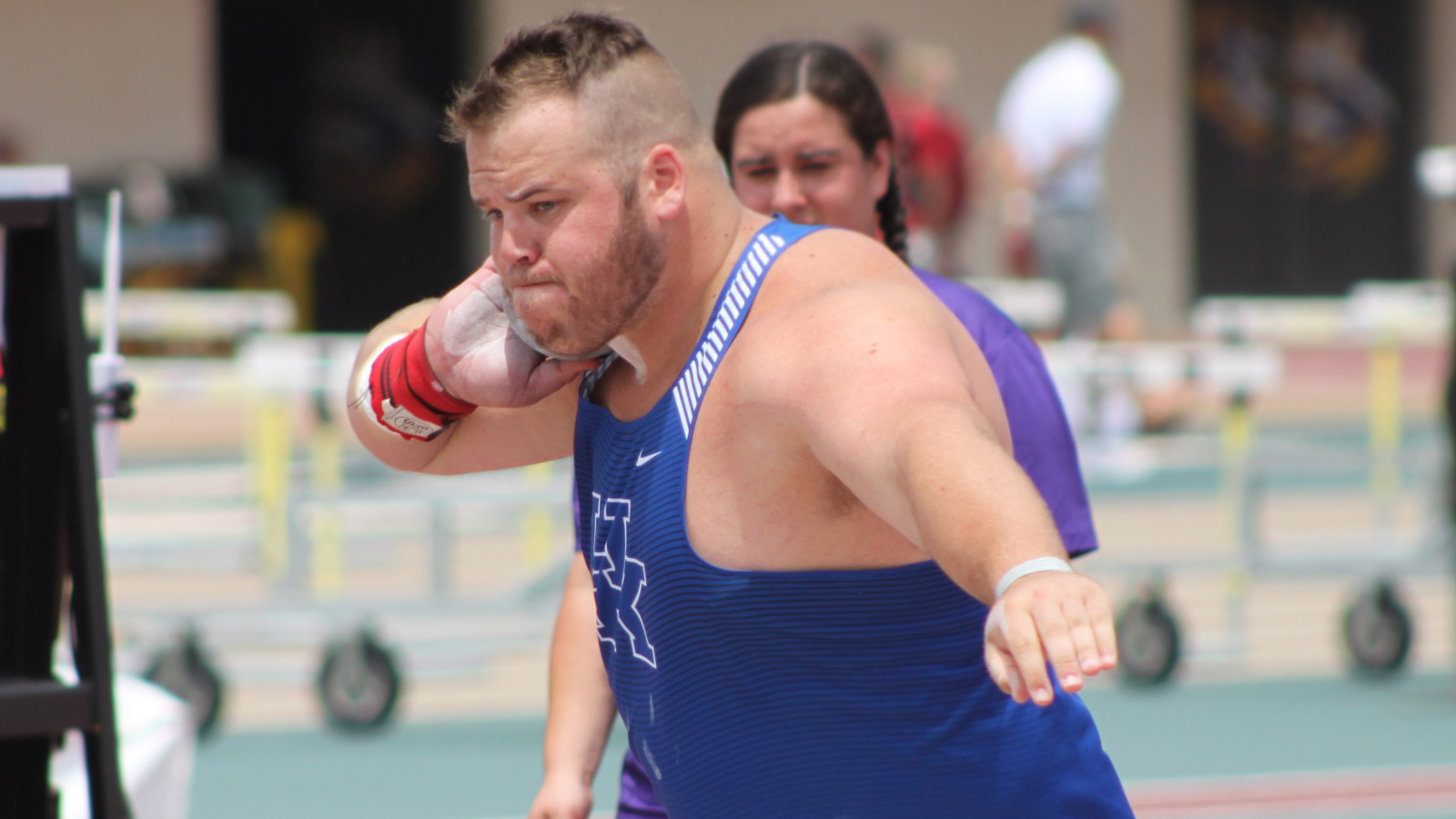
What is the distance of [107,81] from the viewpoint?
1580 cm

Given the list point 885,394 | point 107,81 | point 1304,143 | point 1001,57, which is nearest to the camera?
point 885,394

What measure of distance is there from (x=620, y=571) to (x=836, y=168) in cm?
117

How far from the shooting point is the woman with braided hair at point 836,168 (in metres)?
2.62

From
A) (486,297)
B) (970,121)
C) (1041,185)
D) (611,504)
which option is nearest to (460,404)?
(486,297)

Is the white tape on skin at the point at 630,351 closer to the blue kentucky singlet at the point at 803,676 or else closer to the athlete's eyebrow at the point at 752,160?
the blue kentucky singlet at the point at 803,676

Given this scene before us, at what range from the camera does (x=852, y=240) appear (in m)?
1.88

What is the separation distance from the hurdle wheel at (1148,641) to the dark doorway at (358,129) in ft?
36.9

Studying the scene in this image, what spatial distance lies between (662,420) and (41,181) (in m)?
0.69

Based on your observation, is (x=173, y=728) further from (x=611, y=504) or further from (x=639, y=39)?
(x=639, y=39)

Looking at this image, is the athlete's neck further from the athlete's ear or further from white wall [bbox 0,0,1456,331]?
white wall [bbox 0,0,1456,331]

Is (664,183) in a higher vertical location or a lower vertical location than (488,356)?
A: higher

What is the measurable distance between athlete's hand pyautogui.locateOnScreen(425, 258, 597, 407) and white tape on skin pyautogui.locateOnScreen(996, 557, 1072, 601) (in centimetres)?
75

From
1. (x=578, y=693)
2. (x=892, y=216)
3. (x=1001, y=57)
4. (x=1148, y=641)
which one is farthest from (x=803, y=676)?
(x=1001, y=57)

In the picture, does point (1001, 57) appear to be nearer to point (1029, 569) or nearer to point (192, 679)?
point (192, 679)
